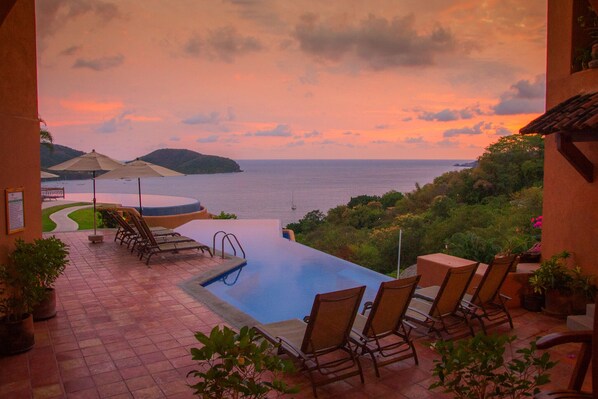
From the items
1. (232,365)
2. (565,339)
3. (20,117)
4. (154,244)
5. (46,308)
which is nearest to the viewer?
(232,365)

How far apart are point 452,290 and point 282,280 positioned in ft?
14.2

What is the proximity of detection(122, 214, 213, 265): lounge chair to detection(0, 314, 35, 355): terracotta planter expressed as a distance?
14.9 feet

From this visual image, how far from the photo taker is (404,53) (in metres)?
18.7

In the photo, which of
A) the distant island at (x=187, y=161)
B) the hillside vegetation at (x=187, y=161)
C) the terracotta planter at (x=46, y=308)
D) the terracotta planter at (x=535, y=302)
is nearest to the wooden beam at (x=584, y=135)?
the terracotta planter at (x=535, y=302)

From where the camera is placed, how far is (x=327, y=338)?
171 inches

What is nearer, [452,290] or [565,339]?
[565,339]

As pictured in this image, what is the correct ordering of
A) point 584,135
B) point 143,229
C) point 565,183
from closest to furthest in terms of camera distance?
1. point 584,135
2. point 565,183
3. point 143,229

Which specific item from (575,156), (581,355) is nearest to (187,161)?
(575,156)

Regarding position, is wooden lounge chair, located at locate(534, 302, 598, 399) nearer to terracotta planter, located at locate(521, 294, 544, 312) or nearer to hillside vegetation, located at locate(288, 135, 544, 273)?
terracotta planter, located at locate(521, 294, 544, 312)

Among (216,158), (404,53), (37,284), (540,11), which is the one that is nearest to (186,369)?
(37,284)

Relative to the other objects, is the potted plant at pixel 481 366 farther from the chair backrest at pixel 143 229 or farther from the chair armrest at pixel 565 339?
the chair backrest at pixel 143 229

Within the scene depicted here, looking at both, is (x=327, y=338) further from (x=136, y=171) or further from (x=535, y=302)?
(x=136, y=171)

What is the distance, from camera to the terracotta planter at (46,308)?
6.01 metres

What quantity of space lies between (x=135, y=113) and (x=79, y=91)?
11677mm
